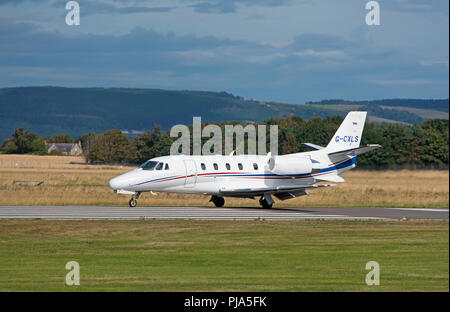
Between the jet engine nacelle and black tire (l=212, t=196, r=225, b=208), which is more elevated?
the jet engine nacelle

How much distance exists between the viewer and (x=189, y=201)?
45.6 metres

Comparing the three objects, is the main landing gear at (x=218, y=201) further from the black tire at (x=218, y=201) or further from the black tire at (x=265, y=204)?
the black tire at (x=265, y=204)

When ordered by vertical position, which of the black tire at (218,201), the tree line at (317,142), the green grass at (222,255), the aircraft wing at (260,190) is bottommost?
the green grass at (222,255)

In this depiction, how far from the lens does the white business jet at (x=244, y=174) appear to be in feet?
130

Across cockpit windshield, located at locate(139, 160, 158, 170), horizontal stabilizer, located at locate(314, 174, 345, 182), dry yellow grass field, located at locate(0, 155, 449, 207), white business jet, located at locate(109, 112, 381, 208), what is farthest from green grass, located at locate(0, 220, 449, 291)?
horizontal stabilizer, located at locate(314, 174, 345, 182)

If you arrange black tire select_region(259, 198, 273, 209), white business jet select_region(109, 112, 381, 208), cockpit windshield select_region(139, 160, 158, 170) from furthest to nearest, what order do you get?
black tire select_region(259, 198, 273, 209) → cockpit windshield select_region(139, 160, 158, 170) → white business jet select_region(109, 112, 381, 208)

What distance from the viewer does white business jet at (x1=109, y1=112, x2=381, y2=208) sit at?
39556 millimetres

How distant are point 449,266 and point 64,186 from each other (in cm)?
3746

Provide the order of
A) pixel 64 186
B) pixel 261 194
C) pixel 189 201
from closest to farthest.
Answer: pixel 261 194 → pixel 189 201 → pixel 64 186

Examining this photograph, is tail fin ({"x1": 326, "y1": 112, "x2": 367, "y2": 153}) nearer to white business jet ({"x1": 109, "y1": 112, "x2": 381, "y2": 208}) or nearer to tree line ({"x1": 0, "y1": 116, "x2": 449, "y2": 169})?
white business jet ({"x1": 109, "y1": 112, "x2": 381, "y2": 208})

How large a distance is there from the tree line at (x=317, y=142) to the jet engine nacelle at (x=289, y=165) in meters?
10.6

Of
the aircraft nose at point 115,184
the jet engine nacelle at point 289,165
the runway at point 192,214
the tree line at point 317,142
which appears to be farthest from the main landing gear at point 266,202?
the tree line at point 317,142
